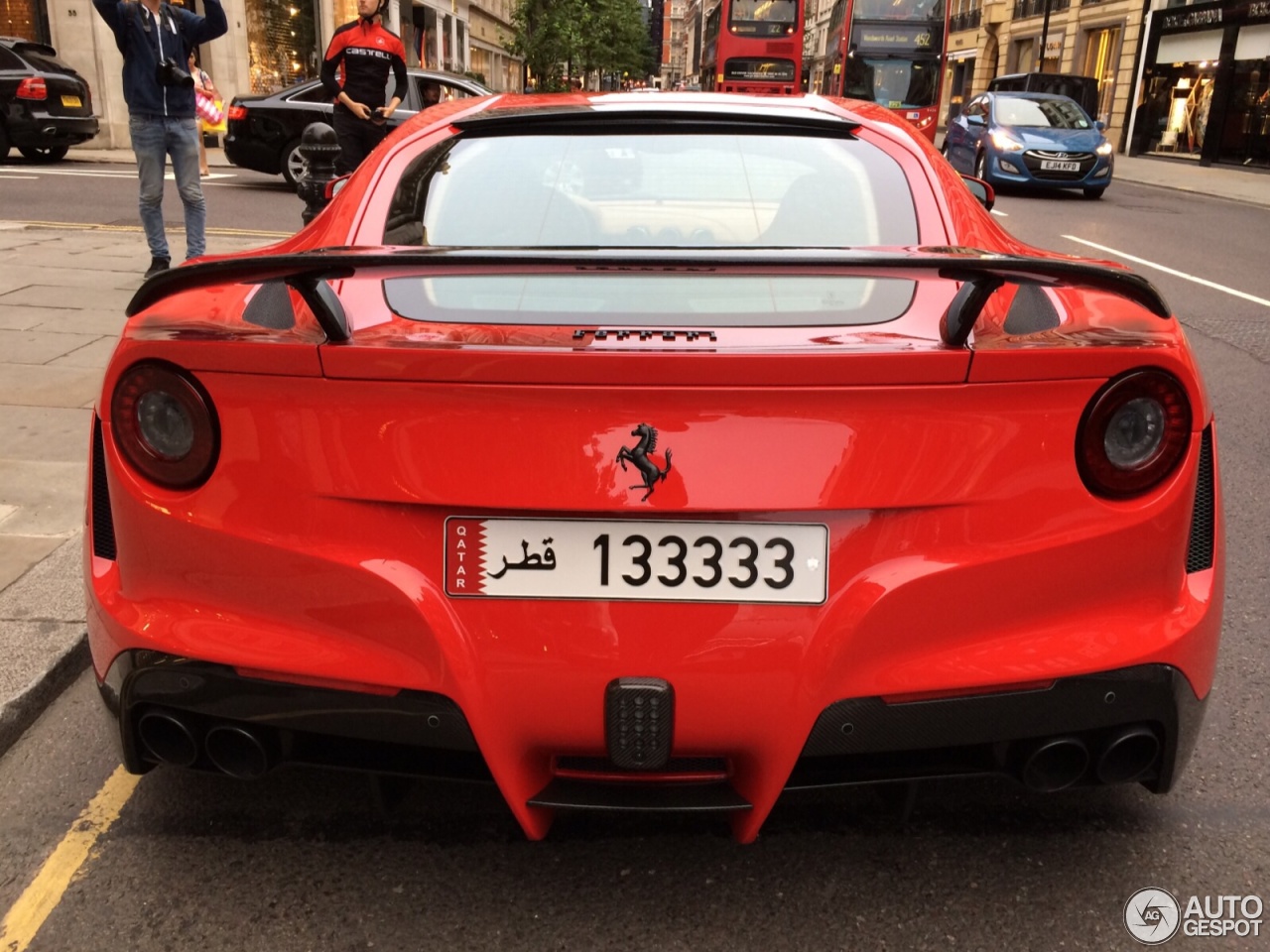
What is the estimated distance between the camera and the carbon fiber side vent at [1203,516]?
6.55 feet

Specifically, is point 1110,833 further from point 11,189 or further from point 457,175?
point 11,189

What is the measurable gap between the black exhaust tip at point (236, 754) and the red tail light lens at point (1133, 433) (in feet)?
4.68

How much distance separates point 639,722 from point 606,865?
0.58 m

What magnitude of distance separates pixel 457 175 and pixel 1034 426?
56.2 inches

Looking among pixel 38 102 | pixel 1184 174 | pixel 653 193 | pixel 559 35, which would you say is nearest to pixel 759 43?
pixel 1184 174

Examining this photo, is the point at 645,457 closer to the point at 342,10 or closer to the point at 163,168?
the point at 163,168

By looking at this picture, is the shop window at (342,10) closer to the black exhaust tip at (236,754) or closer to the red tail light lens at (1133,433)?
the black exhaust tip at (236,754)

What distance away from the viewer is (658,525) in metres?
1.75

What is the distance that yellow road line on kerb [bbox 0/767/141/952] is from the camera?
2066mm

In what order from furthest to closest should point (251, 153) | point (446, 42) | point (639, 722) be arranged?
point (446, 42), point (251, 153), point (639, 722)

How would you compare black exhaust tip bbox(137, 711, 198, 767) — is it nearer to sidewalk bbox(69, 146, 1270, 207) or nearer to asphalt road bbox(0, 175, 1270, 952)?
asphalt road bbox(0, 175, 1270, 952)

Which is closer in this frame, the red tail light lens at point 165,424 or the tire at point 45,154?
the red tail light lens at point 165,424

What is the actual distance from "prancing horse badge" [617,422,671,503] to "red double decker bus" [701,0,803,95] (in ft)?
91.3

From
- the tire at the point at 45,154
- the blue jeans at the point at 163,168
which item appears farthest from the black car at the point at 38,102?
the blue jeans at the point at 163,168
